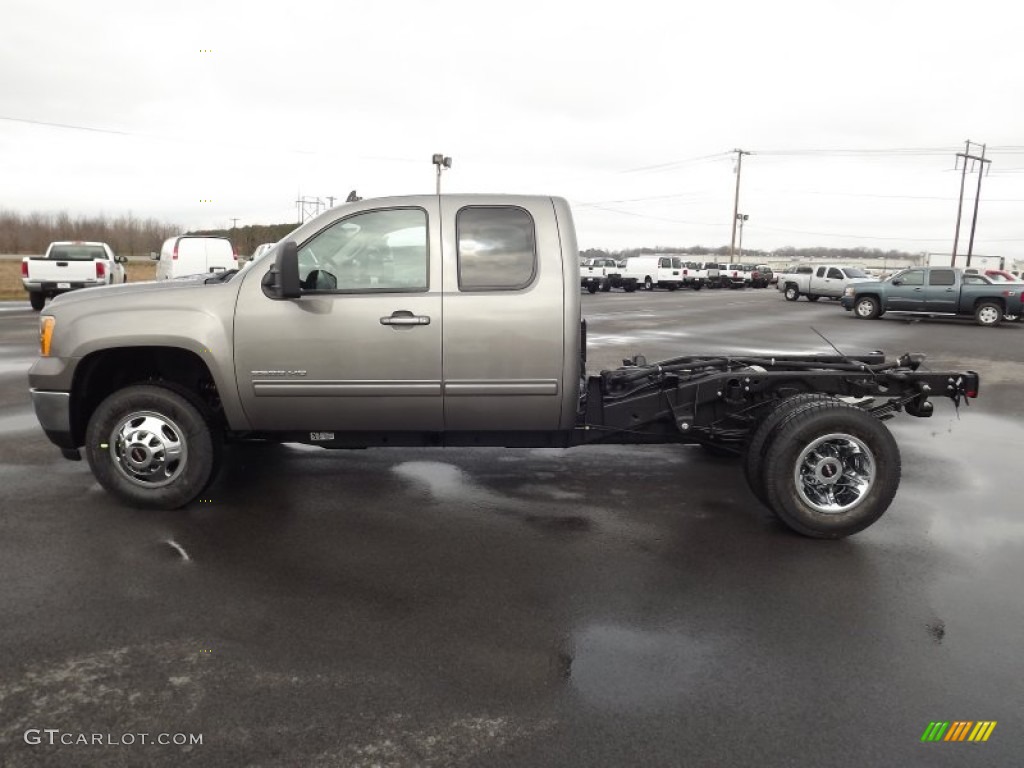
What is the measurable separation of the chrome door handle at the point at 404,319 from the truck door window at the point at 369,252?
0.22 m

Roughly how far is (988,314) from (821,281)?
14253 mm

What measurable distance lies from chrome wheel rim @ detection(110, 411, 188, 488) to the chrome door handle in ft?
5.19

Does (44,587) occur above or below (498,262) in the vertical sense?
below

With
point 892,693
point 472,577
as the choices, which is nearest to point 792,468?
point 892,693

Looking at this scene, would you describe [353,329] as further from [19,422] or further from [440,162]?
[440,162]

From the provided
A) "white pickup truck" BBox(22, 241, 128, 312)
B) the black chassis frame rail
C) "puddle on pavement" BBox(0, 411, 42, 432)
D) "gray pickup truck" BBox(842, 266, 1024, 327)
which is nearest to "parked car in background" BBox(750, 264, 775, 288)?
"gray pickup truck" BBox(842, 266, 1024, 327)

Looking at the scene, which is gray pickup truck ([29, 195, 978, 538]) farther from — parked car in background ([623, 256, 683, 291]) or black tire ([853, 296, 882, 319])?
parked car in background ([623, 256, 683, 291])

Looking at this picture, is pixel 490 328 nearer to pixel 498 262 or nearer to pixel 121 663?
pixel 498 262

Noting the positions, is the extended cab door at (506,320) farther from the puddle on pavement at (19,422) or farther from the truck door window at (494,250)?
the puddle on pavement at (19,422)

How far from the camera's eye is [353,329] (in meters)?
4.79

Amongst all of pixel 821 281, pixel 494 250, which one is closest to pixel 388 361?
pixel 494 250

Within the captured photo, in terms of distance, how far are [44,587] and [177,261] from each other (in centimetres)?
1821

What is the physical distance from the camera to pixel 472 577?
4180 mm

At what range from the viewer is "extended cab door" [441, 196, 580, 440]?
189 inches
